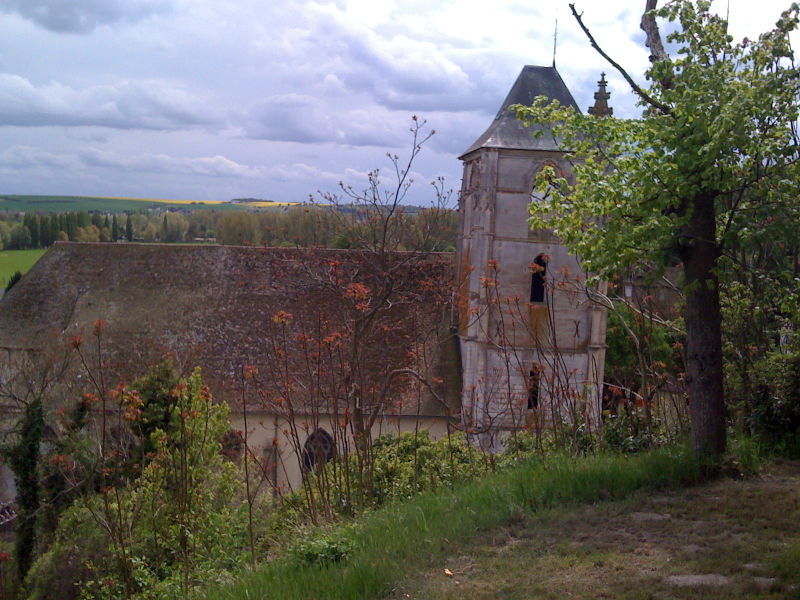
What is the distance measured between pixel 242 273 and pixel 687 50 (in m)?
18.3

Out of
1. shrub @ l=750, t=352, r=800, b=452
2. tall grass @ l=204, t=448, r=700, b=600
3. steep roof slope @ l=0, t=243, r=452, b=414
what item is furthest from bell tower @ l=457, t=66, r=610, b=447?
tall grass @ l=204, t=448, r=700, b=600

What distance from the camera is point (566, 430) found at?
31.1 ft

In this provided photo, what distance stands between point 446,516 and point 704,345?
2682mm

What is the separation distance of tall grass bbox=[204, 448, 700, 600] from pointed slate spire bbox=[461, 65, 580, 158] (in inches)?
525

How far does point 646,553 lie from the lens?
5.68 m

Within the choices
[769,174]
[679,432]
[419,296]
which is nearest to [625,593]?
[769,174]

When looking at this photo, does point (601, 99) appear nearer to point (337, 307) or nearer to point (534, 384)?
point (337, 307)

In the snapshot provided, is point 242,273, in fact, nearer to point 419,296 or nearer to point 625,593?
point 419,296

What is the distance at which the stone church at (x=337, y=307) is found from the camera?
66.3 feet

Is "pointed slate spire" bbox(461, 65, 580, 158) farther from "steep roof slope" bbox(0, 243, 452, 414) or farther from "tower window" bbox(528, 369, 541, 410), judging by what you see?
"tower window" bbox(528, 369, 541, 410)

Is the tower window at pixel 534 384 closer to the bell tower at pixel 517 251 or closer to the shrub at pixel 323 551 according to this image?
the shrub at pixel 323 551

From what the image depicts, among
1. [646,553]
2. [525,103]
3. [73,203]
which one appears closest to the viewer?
[646,553]

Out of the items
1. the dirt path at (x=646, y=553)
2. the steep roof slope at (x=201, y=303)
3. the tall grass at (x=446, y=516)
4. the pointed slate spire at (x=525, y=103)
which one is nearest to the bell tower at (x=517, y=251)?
the pointed slate spire at (x=525, y=103)

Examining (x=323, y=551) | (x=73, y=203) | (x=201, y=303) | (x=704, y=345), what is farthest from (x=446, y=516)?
(x=73, y=203)
